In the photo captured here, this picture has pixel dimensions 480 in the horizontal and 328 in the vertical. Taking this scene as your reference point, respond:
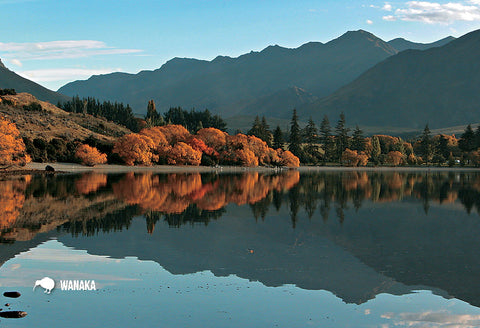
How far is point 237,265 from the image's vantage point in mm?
20047

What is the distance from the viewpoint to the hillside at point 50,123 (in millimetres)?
112750

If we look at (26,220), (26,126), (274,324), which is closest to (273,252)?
(274,324)

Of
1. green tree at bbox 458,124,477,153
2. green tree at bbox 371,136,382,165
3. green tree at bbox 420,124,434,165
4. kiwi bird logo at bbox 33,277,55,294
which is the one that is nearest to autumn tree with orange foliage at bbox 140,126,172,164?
green tree at bbox 371,136,382,165

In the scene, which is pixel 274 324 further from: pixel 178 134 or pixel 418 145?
pixel 418 145

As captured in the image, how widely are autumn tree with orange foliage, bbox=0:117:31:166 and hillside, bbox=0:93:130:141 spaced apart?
58.8 feet

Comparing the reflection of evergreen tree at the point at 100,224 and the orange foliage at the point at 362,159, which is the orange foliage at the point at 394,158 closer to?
the orange foliage at the point at 362,159

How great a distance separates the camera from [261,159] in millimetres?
136875

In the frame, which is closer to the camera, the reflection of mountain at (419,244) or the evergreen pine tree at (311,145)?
the reflection of mountain at (419,244)

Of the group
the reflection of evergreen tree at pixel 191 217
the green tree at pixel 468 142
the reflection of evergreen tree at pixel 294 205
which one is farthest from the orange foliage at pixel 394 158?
the reflection of evergreen tree at pixel 191 217

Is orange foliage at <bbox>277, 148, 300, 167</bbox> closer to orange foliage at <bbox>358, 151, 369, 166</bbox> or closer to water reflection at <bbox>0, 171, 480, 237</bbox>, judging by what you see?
orange foliage at <bbox>358, 151, 369, 166</bbox>

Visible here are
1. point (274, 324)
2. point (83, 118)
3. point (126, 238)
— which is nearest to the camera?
point (274, 324)

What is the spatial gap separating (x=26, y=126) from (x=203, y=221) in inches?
3692

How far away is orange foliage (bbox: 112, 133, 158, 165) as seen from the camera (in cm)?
11006

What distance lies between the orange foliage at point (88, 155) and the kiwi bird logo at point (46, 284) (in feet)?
297
